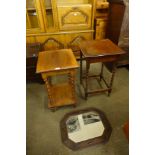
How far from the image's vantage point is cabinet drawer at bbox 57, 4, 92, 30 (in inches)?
89.3

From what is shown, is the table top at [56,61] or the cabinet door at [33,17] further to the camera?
the cabinet door at [33,17]

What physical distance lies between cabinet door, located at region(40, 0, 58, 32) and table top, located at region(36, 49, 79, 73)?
89 cm

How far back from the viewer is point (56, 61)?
1.50 metres

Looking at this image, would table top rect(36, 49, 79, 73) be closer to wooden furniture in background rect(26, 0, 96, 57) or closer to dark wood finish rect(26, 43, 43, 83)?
dark wood finish rect(26, 43, 43, 83)

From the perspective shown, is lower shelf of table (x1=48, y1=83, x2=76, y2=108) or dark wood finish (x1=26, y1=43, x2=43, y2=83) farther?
dark wood finish (x1=26, y1=43, x2=43, y2=83)

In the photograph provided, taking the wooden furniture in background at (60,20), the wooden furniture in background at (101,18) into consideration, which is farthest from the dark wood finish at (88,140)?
the wooden furniture in background at (101,18)

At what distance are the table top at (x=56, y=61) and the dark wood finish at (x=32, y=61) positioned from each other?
40 centimetres

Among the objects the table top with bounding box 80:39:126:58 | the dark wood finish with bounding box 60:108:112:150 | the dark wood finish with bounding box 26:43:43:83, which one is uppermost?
the table top with bounding box 80:39:126:58

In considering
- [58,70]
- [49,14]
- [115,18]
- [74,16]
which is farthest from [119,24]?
[58,70]

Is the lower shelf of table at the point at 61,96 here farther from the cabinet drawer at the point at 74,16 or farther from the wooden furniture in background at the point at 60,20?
the cabinet drawer at the point at 74,16

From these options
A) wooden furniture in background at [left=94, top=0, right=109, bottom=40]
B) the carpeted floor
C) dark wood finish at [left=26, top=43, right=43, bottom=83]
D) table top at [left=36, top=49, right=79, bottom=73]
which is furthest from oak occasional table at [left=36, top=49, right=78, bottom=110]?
wooden furniture in background at [left=94, top=0, right=109, bottom=40]

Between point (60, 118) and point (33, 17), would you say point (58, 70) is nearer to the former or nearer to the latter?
point (60, 118)

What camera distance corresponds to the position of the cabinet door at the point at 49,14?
218cm
